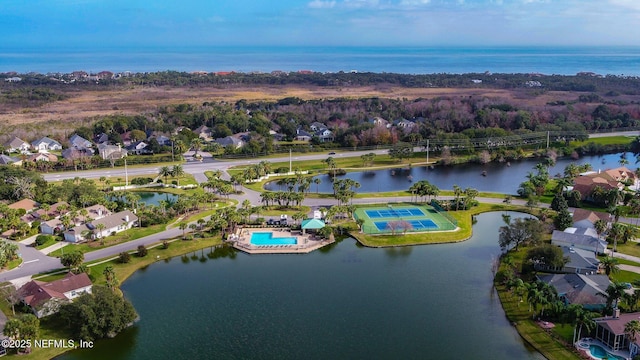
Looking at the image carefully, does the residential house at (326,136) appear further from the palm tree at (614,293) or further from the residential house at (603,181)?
the palm tree at (614,293)

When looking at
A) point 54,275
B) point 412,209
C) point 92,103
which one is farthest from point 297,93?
point 54,275

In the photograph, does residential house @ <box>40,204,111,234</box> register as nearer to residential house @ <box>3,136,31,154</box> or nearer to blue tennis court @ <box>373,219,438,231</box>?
blue tennis court @ <box>373,219,438,231</box>

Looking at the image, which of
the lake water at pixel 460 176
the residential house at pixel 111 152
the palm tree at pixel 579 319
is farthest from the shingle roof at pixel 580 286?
the residential house at pixel 111 152

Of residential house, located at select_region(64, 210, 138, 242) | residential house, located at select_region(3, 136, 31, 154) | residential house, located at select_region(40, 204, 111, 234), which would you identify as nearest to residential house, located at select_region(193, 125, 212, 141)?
residential house, located at select_region(3, 136, 31, 154)

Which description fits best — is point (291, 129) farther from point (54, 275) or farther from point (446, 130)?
point (54, 275)

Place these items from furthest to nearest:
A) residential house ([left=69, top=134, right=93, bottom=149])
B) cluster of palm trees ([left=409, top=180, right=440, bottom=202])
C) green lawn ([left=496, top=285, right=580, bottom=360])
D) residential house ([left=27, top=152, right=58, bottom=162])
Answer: residential house ([left=69, top=134, right=93, bottom=149]) < residential house ([left=27, top=152, right=58, bottom=162]) < cluster of palm trees ([left=409, top=180, right=440, bottom=202]) < green lawn ([left=496, top=285, right=580, bottom=360])
